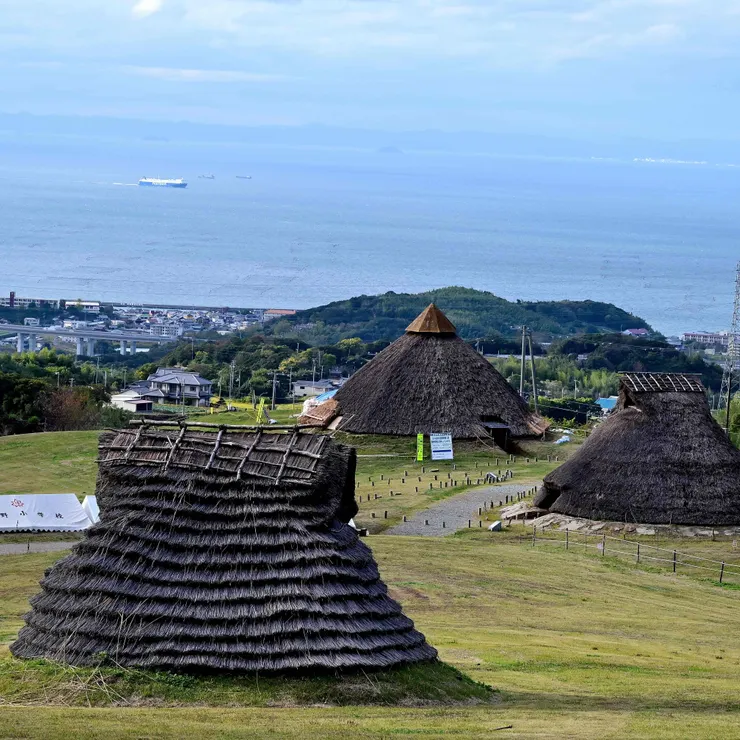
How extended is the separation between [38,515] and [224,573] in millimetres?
16223

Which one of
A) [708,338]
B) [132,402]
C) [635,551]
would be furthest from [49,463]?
[708,338]

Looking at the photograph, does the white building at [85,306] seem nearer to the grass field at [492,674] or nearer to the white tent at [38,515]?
the white tent at [38,515]

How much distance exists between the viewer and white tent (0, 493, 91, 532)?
3098cm

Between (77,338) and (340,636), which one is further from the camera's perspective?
(77,338)

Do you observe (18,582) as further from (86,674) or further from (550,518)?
(550,518)

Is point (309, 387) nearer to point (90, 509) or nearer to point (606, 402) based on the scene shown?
point (606, 402)

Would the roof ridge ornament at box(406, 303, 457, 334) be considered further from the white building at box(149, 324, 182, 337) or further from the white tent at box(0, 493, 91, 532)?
the white building at box(149, 324, 182, 337)

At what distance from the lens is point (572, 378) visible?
96.5m

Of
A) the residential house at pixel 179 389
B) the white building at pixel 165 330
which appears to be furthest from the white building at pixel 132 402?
the white building at pixel 165 330

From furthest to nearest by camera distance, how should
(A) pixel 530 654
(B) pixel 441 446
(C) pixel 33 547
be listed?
1. (B) pixel 441 446
2. (C) pixel 33 547
3. (A) pixel 530 654

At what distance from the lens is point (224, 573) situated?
628 inches

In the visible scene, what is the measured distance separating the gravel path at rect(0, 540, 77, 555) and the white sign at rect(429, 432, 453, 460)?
16161mm

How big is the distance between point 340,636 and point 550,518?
18614 millimetres

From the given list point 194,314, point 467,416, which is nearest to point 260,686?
point 467,416
